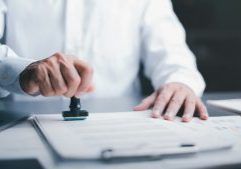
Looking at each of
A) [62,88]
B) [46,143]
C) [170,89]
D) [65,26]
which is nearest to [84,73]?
[62,88]

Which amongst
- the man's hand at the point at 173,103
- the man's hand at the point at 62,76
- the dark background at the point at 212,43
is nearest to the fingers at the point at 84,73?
the man's hand at the point at 62,76

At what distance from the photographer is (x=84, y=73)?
65cm

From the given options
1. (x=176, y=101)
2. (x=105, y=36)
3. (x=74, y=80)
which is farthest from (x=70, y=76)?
(x=105, y=36)

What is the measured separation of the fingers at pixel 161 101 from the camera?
74 centimetres

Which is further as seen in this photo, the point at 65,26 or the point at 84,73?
the point at 65,26

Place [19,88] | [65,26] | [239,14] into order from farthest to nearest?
[239,14], [65,26], [19,88]

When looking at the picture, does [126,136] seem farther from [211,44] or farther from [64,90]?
[211,44]

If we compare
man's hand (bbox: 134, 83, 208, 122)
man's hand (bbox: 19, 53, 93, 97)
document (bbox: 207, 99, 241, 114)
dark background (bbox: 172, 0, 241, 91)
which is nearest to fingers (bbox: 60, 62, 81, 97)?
man's hand (bbox: 19, 53, 93, 97)

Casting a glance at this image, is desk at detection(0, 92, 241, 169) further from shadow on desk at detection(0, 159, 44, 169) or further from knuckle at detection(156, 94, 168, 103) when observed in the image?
knuckle at detection(156, 94, 168, 103)

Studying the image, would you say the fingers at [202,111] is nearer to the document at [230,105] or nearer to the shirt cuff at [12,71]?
the document at [230,105]

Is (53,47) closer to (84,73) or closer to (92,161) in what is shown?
(84,73)

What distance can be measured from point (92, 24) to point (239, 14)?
5.35 ft

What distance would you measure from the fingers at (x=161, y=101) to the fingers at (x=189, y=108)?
4 cm

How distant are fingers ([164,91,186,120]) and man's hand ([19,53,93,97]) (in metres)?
0.14
